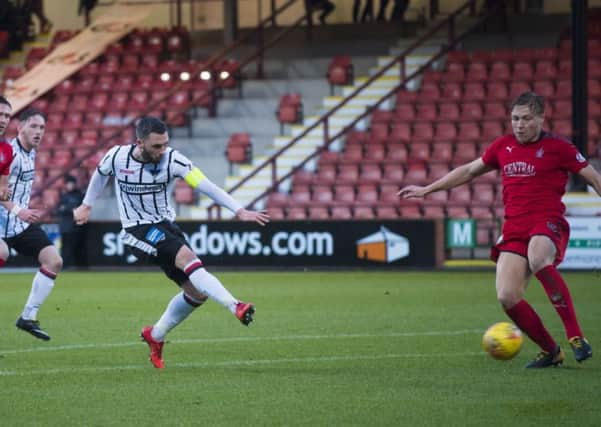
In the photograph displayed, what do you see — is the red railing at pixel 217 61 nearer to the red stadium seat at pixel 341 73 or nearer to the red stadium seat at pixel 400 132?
the red stadium seat at pixel 341 73

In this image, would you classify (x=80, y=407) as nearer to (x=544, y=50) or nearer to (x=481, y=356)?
(x=481, y=356)

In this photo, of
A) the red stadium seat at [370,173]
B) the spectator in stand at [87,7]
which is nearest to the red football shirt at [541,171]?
the red stadium seat at [370,173]

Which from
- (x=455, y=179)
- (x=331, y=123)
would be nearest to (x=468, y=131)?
(x=331, y=123)

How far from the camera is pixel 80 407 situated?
793cm

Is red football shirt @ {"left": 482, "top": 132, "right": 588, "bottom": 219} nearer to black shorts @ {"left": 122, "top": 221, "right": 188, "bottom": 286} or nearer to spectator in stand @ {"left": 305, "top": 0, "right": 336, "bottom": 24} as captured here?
black shorts @ {"left": 122, "top": 221, "right": 188, "bottom": 286}

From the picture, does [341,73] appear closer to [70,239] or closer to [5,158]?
[70,239]

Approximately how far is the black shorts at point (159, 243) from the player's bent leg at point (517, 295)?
2465 millimetres

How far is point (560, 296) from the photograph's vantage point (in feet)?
31.8

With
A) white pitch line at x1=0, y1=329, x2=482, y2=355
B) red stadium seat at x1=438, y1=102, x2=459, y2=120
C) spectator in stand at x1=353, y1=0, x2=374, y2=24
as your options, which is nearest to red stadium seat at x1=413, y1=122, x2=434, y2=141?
red stadium seat at x1=438, y1=102, x2=459, y2=120

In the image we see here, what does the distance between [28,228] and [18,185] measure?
493 millimetres

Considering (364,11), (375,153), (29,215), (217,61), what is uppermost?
(364,11)

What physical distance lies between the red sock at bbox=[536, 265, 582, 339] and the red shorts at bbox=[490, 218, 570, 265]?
0.38 feet

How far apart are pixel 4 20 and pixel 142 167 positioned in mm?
25421

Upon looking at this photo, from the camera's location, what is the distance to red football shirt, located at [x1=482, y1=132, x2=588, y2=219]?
31.3 ft
